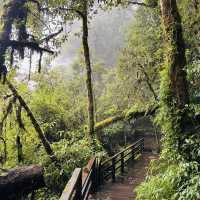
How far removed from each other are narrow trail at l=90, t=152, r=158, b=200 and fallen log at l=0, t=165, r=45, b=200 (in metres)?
1.58

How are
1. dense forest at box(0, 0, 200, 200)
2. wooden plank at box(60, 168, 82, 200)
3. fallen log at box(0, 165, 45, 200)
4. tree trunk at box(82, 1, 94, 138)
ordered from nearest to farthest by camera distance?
wooden plank at box(60, 168, 82, 200)
dense forest at box(0, 0, 200, 200)
fallen log at box(0, 165, 45, 200)
tree trunk at box(82, 1, 94, 138)

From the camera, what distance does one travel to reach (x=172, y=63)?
7.85m

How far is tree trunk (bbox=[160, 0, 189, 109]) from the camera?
7750 millimetres

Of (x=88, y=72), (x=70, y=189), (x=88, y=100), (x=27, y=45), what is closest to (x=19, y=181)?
(x=70, y=189)

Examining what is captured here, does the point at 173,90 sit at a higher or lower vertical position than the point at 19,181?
higher

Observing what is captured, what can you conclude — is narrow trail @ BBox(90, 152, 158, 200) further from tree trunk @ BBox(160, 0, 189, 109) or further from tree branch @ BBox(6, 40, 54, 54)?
tree branch @ BBox(6, 40, 54, 54)

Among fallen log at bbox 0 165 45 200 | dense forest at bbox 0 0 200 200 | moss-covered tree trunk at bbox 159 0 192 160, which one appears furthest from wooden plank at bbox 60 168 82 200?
fallen log at bbox 0 165 45 200

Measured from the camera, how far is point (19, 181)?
9.12 metres

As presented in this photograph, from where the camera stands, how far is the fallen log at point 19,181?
8.96 m

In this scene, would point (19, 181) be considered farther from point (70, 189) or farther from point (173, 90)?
point (173, 90)

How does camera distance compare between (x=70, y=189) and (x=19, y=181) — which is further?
(x=19, y=181)

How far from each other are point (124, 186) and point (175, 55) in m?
5.42

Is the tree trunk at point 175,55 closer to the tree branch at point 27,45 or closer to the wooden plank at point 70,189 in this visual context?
the wooden plank at point 70,189

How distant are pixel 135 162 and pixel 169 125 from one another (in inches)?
376
